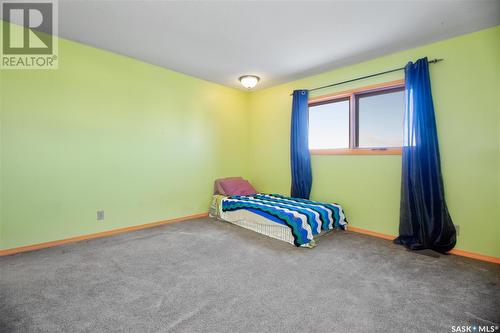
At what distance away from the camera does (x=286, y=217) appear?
292 cm

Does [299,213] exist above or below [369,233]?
above

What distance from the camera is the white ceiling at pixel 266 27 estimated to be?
7.22 feet

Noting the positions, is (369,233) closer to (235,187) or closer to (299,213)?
(299,213)

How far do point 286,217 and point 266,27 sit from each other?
2.15 meters

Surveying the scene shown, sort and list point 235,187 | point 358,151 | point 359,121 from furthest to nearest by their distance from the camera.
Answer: point 235,187, point 359,121, point 358,151

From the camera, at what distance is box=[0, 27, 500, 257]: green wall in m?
2.54

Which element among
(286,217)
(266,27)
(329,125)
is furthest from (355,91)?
(286,217)

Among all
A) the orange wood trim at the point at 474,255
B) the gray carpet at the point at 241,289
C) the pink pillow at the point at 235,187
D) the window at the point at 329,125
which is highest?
the window at the point at 329,125

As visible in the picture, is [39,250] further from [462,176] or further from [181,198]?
[462,176]

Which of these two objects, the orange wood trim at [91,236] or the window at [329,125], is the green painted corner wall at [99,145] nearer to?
the orange wood trim at [91,236]

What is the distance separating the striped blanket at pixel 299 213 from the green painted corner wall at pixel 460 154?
46 centimetres

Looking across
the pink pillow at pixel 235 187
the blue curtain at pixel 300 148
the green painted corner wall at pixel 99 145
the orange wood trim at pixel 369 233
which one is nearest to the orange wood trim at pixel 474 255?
the orange wood trim at pixel 369 233

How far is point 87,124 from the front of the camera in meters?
3.05

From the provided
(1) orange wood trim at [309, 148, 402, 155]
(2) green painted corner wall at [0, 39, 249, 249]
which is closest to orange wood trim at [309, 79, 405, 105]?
(1) orange wood trim at [309, 148, 402, 155]
